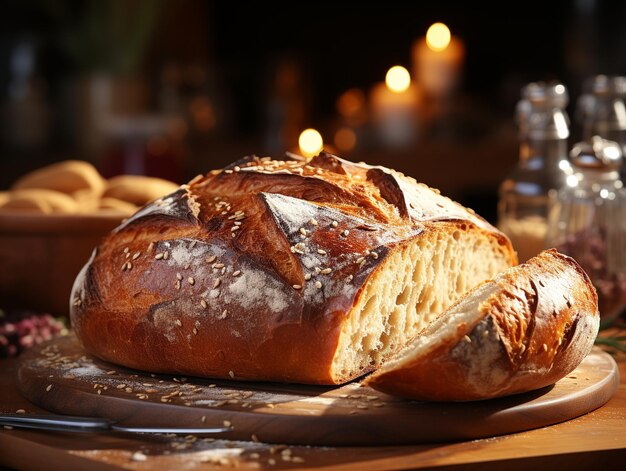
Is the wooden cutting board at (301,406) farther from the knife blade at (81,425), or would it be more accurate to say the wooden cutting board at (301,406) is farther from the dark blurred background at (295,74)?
the dark blurred background at (295,74)

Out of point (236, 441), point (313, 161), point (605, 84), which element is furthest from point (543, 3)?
point (236, 441)

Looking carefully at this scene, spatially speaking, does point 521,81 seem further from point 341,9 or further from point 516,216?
point 516,216

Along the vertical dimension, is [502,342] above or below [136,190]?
below

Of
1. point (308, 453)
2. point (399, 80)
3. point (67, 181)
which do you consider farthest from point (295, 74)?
point (308, 453)

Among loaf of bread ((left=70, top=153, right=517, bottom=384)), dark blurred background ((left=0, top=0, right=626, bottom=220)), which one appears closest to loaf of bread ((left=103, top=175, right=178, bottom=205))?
loaf of bread ((left=70, top=153, right=517, bottom=384))

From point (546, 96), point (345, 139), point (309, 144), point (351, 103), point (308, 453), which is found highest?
point (546, 96)

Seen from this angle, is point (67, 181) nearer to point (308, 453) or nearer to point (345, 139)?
point (308, 453)

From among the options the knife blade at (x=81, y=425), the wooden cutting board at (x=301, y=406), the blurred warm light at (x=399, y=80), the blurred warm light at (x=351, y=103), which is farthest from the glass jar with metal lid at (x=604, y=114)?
the blurred warm light at (x=351, y=103)
